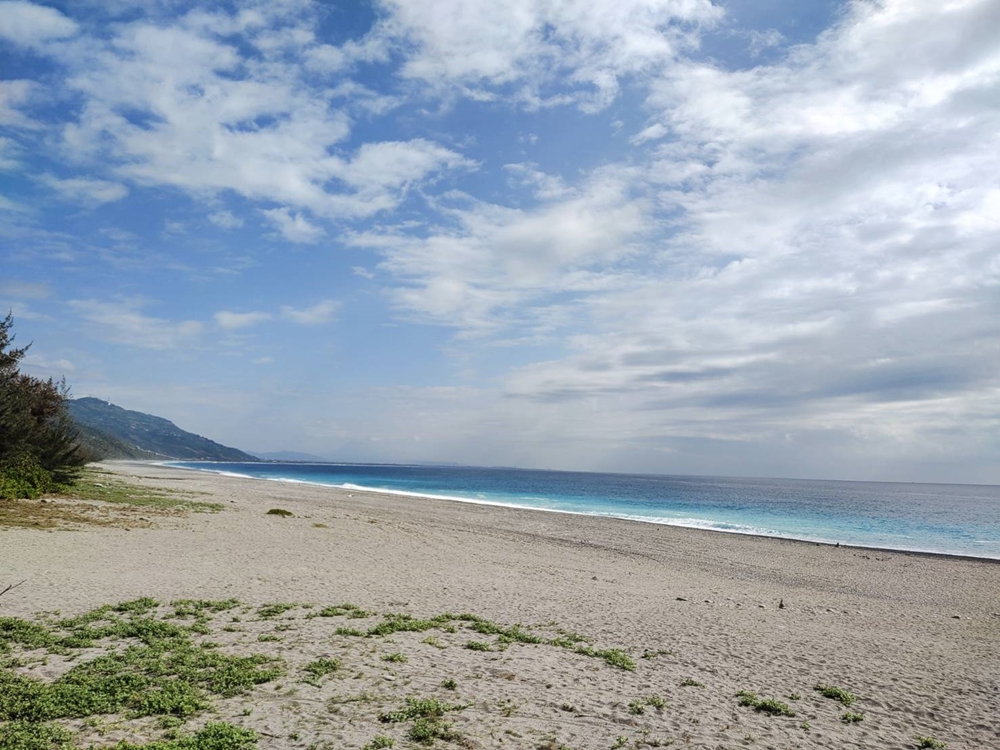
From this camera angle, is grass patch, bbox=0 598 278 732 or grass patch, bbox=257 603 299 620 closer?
grass patch, bbox=0 598 278 732

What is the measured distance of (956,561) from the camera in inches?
1064

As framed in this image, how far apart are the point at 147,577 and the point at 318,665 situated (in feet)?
23.6

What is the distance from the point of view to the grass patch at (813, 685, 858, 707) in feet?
25.5

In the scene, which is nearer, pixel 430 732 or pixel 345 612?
pixel 430 732

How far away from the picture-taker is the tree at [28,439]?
22.9 meters

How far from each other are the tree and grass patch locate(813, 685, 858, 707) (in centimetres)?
2630

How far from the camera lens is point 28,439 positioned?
25.4 metres

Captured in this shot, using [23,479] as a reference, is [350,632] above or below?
below

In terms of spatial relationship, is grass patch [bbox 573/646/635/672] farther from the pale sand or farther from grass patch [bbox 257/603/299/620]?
grass patch [bbox 257/603/299/620]

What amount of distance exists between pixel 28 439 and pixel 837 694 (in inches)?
1169

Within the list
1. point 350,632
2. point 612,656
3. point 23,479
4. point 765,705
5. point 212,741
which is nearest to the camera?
point 212,741

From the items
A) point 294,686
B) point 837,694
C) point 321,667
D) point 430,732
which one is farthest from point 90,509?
point 837,694

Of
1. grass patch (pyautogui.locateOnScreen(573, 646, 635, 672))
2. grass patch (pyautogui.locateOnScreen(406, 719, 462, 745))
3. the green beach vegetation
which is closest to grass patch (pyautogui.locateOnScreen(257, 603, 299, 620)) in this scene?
the green beach vegetation

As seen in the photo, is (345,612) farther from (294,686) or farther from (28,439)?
(28,439)
